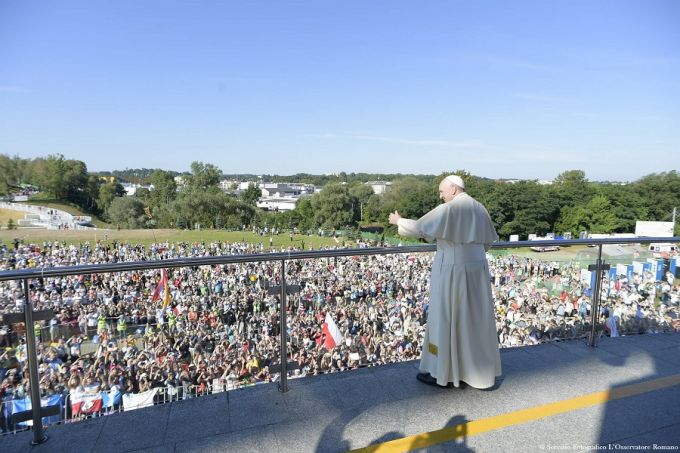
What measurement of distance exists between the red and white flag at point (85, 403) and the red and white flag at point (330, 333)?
5.93 feet

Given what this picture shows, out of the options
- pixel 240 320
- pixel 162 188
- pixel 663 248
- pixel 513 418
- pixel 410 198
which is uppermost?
pixel 162 188

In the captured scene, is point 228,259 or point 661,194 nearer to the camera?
point 228,259

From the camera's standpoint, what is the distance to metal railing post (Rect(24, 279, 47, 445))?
2.74 metres

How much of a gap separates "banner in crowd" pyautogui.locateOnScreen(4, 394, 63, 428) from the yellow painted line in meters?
2.06

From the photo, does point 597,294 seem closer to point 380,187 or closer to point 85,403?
point 85,403

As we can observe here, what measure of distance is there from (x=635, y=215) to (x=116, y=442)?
78461 mm

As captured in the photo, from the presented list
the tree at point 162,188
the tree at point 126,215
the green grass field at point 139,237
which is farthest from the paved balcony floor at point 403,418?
the tree at point 162,188

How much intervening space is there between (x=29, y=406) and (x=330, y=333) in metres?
2.26

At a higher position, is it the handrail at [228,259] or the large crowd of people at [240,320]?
the handrail at [228,259]

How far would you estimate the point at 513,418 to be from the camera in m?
3.13

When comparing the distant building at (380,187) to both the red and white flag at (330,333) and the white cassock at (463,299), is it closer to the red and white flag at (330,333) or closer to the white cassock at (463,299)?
the red and white flag at (330,333)

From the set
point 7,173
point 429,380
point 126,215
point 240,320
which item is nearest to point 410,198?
point 126,215

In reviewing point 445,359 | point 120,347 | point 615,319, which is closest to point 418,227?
point 445,359

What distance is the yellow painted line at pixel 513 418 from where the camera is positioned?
277 centimetres
